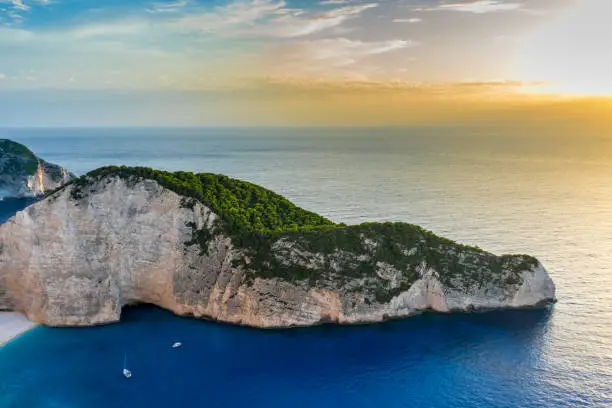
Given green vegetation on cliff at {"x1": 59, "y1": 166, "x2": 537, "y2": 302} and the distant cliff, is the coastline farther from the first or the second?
the distant cliff

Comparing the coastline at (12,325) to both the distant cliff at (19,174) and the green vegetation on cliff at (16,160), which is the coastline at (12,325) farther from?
the green vegetation on cliff at (16,160)

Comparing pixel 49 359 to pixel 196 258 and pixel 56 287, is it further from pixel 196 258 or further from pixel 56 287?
pixel 196 258

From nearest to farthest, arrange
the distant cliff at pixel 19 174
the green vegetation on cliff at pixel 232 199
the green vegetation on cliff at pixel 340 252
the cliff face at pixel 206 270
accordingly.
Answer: the cliff face at pixel 206 270 < the green vegetation on cliff at pixel 340 252 < the green vegetation on cliff at pixel 232 199 < the distant cliff at pixel 19 174

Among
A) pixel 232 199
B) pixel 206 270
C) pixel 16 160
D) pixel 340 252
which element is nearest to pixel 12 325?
pixel 206 270

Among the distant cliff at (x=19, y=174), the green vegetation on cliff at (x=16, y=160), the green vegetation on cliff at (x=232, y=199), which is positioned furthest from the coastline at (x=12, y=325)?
the green vegetation on cliff at (x=16, y=160)

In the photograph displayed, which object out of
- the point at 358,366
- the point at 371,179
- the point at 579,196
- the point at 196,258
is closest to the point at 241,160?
the point at 371,179

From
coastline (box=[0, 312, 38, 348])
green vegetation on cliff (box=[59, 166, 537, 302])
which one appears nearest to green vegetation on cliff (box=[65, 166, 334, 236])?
green vegetation on cliff (box=[59, 166, 537, 302])

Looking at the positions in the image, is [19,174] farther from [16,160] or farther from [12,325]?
[12,325]
